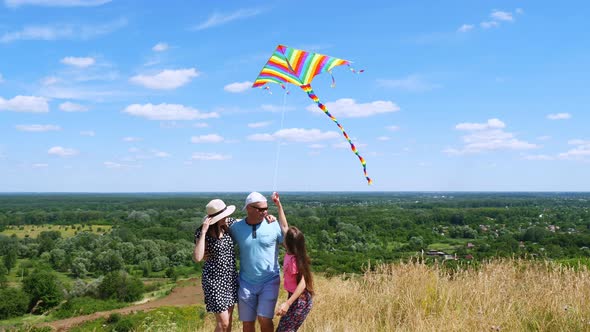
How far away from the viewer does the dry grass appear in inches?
164

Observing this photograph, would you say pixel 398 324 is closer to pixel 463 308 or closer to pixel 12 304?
pixel 463 308

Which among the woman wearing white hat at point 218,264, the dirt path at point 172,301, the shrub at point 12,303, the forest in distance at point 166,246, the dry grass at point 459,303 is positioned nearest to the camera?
the woman wearing white hat at point 218,264

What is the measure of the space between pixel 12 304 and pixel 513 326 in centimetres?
4309

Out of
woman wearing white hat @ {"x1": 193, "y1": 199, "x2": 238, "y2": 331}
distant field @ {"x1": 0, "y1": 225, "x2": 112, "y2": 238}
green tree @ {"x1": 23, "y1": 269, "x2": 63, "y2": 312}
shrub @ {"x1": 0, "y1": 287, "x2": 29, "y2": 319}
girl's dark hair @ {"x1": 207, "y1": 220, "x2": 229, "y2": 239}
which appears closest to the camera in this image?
woman wearing white hat @ {"x1": 193, "y1": 199, "x2": 238, "y2": 331}

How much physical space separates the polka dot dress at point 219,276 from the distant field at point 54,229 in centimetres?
8387

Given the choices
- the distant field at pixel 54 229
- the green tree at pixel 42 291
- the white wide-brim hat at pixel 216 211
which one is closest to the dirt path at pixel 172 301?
the green tree at pixel 42 291

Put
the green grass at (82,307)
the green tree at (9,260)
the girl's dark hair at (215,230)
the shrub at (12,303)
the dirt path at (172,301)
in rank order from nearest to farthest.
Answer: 1. the girl's dark hair at (215,230)
2. the dirt path at (172,301)
3. the green grass at (82,307)
4. the shrub at (12,303)
5. the green tree at (9,260)

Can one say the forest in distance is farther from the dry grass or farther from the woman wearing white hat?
the woman wearing white hat

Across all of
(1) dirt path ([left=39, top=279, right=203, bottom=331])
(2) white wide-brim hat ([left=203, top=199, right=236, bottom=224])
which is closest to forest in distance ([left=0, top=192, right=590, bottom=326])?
(1) dirt path ([left=39, top=279, right=203, bottom=331])

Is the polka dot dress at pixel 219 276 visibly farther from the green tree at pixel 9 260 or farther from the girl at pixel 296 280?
the green tree at pixel 9 260

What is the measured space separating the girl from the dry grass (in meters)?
0.79

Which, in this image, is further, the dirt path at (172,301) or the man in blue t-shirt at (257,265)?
the dirt path at (172,301)

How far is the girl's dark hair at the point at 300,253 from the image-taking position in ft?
12.4

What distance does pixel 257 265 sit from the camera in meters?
3.91
